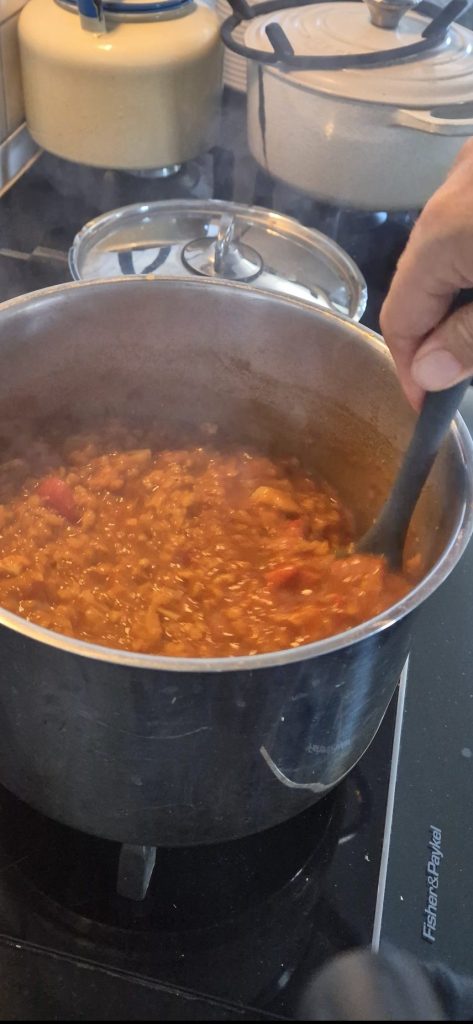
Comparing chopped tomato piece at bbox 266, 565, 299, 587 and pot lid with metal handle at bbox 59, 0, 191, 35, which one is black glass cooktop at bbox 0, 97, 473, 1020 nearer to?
chopped tomato piece at bbox 266, 565, 299, 587

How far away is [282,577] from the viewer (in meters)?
0.96

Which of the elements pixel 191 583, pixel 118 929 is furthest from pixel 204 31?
pixel 118 929

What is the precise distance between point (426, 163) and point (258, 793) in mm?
1016

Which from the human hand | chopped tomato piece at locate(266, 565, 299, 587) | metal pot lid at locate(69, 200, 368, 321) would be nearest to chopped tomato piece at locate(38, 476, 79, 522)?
chopped tomato piece at locate(266, 565, 299, 587)

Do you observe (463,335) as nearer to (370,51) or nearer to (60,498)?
(60,498)

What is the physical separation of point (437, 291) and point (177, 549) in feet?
1.55

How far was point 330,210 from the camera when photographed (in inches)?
61.4

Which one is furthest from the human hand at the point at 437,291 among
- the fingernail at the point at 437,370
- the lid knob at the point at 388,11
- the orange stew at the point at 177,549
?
the lid knob at the point at 388,11

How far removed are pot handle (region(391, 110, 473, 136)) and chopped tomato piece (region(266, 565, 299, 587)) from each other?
66 cm

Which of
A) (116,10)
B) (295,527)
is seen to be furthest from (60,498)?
(116,10)

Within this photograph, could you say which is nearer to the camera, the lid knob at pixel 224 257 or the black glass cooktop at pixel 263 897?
the black glass cooktop at pixel 263 897

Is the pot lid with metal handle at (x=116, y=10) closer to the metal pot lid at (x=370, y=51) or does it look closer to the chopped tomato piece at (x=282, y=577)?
the metal pot lid at (x=370, y=51)

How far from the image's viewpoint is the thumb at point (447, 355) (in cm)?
65

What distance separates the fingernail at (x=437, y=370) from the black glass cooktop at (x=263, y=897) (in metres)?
0.39
